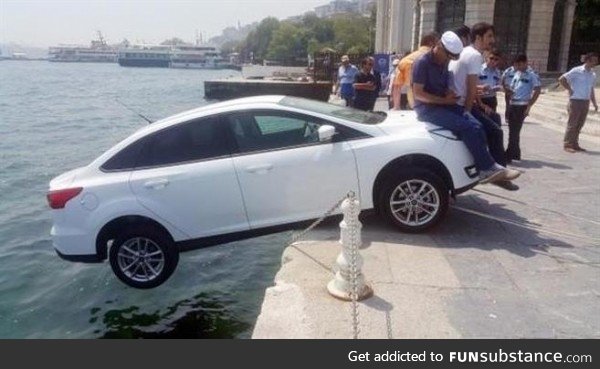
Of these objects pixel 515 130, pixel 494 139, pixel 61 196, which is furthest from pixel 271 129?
pixel 515 130

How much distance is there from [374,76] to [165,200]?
7957mm

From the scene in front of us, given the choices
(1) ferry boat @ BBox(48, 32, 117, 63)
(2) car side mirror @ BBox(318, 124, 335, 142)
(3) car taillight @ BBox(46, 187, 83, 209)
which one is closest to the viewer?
(2) car side mirror @ BBox(318, 124, 335, 142)

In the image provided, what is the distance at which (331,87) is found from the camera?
35875 millimetres

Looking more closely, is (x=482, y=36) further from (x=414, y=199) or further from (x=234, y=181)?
(x=234, y=181)

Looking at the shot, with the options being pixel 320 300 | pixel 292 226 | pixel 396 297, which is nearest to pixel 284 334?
pixel 320 300

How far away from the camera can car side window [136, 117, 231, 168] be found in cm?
559

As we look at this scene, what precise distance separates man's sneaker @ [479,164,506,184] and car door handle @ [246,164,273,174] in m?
2.32

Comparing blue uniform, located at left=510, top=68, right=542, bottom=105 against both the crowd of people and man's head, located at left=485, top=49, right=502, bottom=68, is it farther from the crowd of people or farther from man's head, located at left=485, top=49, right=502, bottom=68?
man's head, located at left=485, top=49, right=502, bottom=68

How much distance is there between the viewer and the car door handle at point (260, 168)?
5523mm

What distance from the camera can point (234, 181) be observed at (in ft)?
18.1

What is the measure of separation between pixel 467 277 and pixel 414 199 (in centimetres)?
119

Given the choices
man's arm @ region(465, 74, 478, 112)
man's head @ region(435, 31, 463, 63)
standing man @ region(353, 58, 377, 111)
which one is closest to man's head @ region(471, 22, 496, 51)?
man's arm @ region(465, 74, 478, 112)

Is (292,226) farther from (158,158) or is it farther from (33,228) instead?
(33,228)

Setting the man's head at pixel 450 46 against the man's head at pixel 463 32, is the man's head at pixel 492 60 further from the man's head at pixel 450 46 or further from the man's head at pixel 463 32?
the man's head at pixel 450 46
